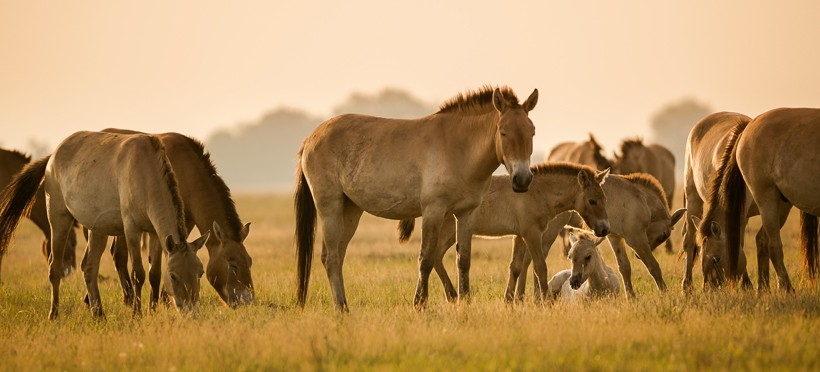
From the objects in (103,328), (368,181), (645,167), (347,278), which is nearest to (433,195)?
(368,181)

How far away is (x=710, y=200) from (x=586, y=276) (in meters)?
1.72

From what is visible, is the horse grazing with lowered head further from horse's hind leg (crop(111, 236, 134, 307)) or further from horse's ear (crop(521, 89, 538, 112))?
horse's hind leg (crop(111, 236, 134, 307))

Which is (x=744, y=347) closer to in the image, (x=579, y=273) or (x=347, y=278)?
(x=579, y=273)

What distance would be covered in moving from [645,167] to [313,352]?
13.7m

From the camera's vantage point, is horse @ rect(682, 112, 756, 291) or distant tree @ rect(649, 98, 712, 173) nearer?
horse @ rect(682, 112, 756, 291)

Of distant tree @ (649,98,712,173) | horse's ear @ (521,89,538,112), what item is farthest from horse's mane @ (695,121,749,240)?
distant tree @ (649,98,712,173)

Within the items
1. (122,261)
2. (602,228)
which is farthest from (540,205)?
(122,261)

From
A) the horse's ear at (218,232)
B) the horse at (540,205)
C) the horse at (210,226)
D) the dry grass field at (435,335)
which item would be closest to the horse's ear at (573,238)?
the horse at (540,205)

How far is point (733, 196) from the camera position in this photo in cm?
1035

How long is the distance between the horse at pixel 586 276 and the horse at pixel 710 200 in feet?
3.20

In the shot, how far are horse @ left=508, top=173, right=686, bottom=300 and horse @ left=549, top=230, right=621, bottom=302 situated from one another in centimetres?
26

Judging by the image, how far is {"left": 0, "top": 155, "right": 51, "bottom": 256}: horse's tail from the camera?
1109cm

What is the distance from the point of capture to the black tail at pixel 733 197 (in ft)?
33.1

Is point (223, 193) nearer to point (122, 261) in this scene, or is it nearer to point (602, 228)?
point (122, 261)
